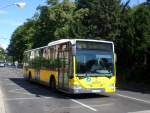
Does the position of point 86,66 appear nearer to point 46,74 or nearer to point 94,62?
point 94,62

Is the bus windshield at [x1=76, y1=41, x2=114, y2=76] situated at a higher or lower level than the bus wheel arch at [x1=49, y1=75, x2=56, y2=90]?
higher

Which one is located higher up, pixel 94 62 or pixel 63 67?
pixel 94 62

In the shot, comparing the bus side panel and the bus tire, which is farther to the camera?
the bus tire

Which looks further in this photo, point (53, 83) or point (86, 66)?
point (53, 83)

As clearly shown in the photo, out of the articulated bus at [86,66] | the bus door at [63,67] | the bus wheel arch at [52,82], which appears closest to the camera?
the articulated bus at [86,66]

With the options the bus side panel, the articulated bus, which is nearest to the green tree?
the bus side panel

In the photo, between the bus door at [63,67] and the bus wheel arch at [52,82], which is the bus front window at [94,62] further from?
the bus wheel arch at [52,82]

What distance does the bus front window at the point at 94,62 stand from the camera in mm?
18969

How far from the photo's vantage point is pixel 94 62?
63.1ft

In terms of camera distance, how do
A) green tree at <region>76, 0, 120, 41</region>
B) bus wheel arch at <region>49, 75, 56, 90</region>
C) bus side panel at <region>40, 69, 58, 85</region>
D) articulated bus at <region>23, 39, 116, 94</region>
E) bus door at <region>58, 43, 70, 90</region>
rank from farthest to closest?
green tree at <region>76, 0, 120, 41</region> < bus wheel arch at <region>49, 75, 56, 90</region> < bus side panel at <region>40, 69, 58, 85</region> < bus door at <region>58, 43, 70, 90</region> < articulated bus at <region>23, 39, 116, 94</region>

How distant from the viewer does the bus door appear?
19.8 meters

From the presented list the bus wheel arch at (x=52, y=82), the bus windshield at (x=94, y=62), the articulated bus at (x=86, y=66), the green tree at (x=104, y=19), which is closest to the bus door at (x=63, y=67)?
the articulated bus at (x=86, y=66)

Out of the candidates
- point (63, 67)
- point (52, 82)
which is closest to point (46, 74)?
point (52, 82)

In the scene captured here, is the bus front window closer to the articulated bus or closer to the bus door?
the articulated bus
